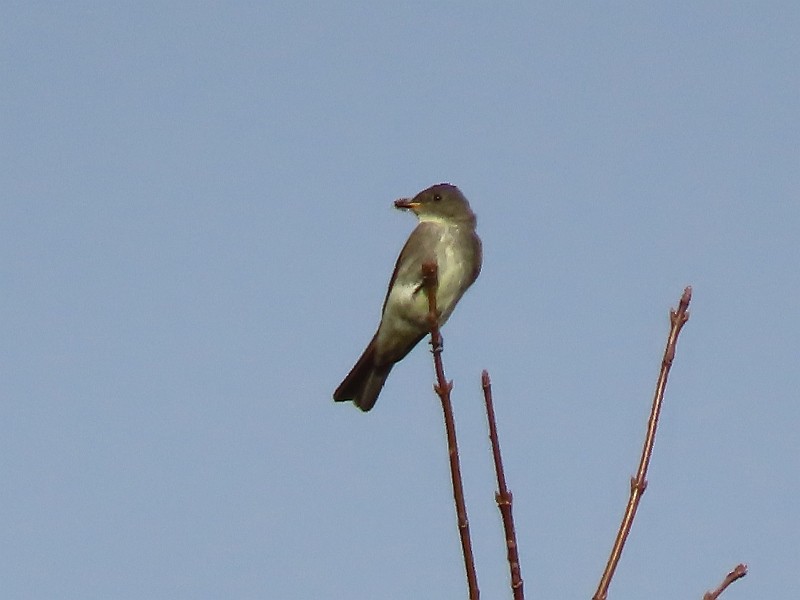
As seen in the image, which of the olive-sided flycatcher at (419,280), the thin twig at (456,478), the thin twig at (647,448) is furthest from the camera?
the olive-sided flycatcher at (419,280)

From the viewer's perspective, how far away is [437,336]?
425 cm

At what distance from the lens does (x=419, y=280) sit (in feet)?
26.9

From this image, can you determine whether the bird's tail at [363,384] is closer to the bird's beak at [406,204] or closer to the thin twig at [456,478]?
the bird's beak at [406,204]

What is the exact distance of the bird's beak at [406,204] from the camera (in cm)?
871

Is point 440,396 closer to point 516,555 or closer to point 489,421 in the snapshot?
point 489,421

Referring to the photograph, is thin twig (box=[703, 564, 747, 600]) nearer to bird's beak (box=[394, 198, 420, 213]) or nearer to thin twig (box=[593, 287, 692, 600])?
thin twig (box=[593, 287, 692, 600])

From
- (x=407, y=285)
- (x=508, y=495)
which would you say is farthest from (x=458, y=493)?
(x=407, y=285)

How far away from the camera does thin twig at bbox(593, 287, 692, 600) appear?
9.60 ft

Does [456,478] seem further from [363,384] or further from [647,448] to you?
[363,384]

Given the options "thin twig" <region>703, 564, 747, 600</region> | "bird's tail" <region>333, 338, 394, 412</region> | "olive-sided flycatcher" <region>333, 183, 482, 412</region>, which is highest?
"olive-sided flycatcher" <region>333, 183, 482, 412</region>

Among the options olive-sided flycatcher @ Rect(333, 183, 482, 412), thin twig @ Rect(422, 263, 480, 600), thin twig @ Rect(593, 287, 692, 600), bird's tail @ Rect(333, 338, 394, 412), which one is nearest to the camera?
thin twig @ Rect(422, 263, 480, 600)

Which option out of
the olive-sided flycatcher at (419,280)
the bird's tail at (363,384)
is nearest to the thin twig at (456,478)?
the olive-sided flycatcher at (419,280)

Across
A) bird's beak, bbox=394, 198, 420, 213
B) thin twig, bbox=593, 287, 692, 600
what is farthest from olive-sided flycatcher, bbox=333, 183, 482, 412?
thin twig, bbox=593, 287, 692, 600

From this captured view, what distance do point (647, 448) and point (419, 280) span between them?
505 centimetres
